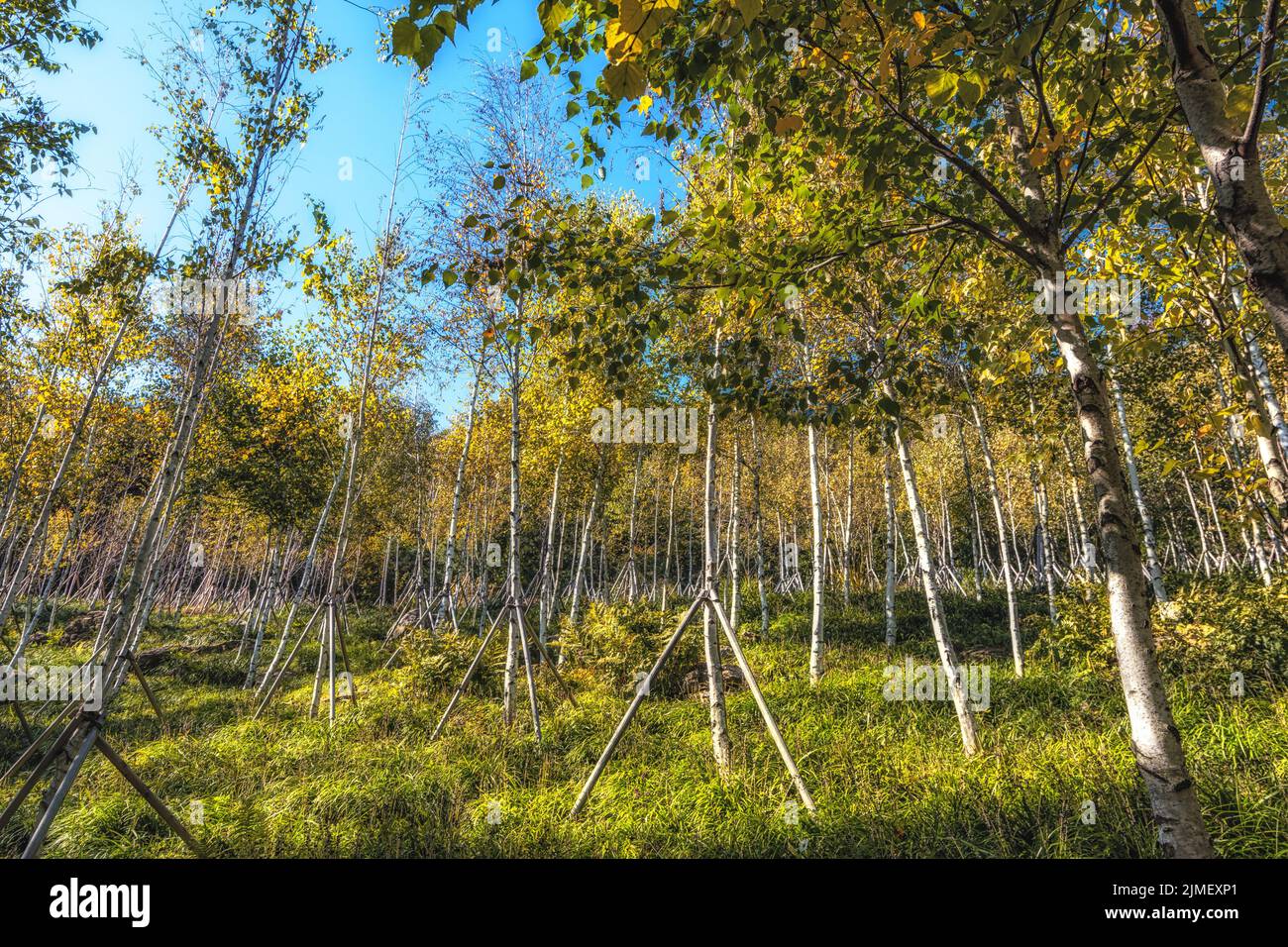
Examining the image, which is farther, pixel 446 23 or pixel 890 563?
pixel 890 563

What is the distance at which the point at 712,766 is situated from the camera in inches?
232

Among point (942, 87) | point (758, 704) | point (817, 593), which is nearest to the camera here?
point (942, 87)

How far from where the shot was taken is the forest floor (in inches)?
173

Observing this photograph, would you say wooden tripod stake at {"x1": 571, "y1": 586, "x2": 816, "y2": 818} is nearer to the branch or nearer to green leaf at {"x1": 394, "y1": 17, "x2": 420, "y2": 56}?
the branch

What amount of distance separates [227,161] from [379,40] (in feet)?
7.30

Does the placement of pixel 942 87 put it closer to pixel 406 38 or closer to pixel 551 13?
pixel 551 13

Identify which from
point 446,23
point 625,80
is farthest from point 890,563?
point 446,23

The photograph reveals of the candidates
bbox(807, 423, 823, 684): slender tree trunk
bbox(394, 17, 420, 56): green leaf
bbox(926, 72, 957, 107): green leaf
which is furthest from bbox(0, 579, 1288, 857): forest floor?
bbox(394, 17, 420, 56): green leaf

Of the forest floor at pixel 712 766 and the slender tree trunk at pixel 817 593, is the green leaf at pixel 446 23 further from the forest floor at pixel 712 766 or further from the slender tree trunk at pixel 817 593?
the slender tree trunk at pixel 817 593

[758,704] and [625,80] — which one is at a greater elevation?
[625,80]

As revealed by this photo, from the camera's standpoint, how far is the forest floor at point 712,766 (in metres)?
4.40

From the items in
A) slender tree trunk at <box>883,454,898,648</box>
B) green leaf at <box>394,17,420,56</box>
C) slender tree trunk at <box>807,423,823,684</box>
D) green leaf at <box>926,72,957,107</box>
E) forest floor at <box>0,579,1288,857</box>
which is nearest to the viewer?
green leaf at <box>394,17,420,56</box>

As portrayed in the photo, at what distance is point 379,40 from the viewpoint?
6.23 m

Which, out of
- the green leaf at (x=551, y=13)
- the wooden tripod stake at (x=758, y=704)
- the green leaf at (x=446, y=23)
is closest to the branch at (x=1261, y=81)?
the green leaf at (x=551, y=13)
